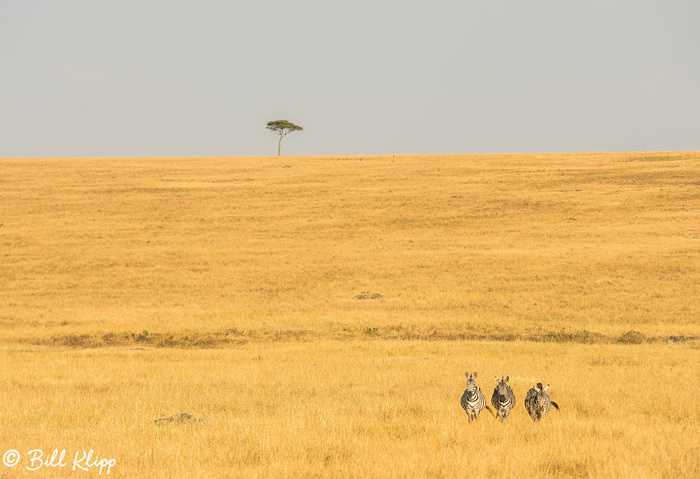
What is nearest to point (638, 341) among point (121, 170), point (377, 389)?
point (377, 389)

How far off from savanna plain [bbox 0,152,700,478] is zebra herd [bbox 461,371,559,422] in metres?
0.22

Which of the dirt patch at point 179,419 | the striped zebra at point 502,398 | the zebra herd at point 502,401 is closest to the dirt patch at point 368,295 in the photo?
the dirt patch at point 179,419

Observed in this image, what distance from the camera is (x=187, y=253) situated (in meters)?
42.1

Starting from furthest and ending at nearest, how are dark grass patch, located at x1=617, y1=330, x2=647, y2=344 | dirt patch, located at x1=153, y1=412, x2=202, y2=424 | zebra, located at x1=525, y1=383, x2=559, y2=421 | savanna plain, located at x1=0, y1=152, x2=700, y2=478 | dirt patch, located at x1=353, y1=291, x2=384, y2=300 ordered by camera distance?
dirt patch, located at x1=353, y1=291, x2=384, y2=300
dark grass patch, located at x1=617, y1=330, x2=647, y2=344
dirt patch, located at x1=153, y1=412, x2=202, y2=424
zebra, located at x1=525, y1=383, x2=559, y2=421
savanna plain, located at x1=0, y1=152, x2=700, y2=478

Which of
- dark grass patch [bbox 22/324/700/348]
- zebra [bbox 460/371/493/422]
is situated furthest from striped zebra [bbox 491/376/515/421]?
dark grass patch [bbox 22/324/700/348]

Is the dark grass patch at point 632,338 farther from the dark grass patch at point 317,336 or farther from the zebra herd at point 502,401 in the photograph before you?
the zebra herd at point 502,401

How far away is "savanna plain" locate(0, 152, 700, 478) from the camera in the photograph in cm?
859

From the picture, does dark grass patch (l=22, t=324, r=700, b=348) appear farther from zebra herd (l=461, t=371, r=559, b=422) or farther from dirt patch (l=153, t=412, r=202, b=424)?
zebra herd (l=461, t=371, r=559, b=422)

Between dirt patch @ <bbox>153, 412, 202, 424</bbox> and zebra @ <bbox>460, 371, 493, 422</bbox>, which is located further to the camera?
dirt patch @ <bbox>153, 412, 202, 424</bbox>

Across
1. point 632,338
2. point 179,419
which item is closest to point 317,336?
point 632,338

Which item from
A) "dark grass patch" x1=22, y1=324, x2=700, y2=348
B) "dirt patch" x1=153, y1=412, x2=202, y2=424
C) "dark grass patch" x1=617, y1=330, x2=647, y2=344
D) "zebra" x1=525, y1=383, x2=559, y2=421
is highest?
"zebra" x1=525, y1=383, x2=559, y2=421

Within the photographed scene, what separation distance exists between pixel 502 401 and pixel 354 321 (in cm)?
1703

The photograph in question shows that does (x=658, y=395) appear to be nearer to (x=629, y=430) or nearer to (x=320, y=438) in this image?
(x=629, y=430)

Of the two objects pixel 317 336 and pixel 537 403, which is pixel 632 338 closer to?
pixel 317 336
